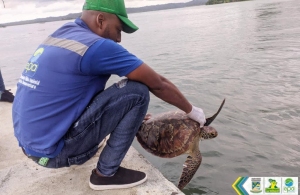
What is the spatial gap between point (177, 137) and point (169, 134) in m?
0.10

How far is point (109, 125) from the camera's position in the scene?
8.05 feet

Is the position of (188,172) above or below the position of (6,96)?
below

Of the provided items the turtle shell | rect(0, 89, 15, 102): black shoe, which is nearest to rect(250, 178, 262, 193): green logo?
the turtle shell

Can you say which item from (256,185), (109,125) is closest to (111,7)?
(109,125)

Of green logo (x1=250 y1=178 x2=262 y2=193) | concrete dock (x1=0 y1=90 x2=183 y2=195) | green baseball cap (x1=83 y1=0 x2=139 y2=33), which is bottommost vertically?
green logo (x1=250 y1=178 x2=262 y2=193)

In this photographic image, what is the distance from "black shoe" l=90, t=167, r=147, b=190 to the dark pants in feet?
0.20

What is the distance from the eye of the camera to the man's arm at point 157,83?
2275 mm

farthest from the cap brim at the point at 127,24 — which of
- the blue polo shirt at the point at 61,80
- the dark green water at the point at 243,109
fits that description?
the dark green water at the point at 243,109

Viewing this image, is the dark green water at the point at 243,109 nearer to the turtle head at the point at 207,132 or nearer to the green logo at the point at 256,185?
the green logo at the point at 256,185

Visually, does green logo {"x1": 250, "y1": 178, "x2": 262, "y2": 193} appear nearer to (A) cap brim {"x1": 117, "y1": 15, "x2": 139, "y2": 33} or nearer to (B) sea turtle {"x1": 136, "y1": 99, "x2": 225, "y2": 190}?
(B) sea turtle {"x1": 136, "y1": 99, "x2": 225, "y2": 190}

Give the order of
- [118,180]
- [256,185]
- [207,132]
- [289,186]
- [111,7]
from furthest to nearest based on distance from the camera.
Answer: [207,132], [289,186], [256,185], [118,180], [111,7]

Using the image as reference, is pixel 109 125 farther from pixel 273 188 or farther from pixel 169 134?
pixel 273 188

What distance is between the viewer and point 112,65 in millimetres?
2150

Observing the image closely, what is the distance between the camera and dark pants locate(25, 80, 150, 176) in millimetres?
2355
